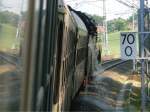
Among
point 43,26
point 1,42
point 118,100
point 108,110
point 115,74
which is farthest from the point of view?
point 115,74

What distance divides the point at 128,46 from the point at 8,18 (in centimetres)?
752

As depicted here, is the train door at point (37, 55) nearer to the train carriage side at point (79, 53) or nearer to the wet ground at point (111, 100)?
the train carriage side at point (79, 53)

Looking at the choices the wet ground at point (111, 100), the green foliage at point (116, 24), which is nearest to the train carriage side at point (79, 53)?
the wet ground at point (111, 100)

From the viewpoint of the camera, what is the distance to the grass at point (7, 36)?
1.91 m

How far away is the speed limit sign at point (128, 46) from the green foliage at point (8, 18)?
7.28 metres

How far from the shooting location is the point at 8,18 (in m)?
1.95

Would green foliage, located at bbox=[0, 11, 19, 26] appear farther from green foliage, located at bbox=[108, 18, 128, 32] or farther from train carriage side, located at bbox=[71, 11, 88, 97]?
green foliage, located at bbox=[108, 18, 128, 32]

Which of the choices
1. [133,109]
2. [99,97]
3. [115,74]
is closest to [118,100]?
[99,97]

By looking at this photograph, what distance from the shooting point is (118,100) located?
1470 cm

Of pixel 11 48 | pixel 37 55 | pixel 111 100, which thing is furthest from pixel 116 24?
pixel 37 55


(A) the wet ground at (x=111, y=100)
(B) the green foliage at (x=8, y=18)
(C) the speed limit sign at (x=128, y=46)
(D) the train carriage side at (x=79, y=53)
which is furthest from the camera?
(A) the wet ground at (x=111, y=100)

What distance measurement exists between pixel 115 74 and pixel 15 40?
24.7m

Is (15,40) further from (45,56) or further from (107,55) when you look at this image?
(107,55)

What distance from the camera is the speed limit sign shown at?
926 centimetres
